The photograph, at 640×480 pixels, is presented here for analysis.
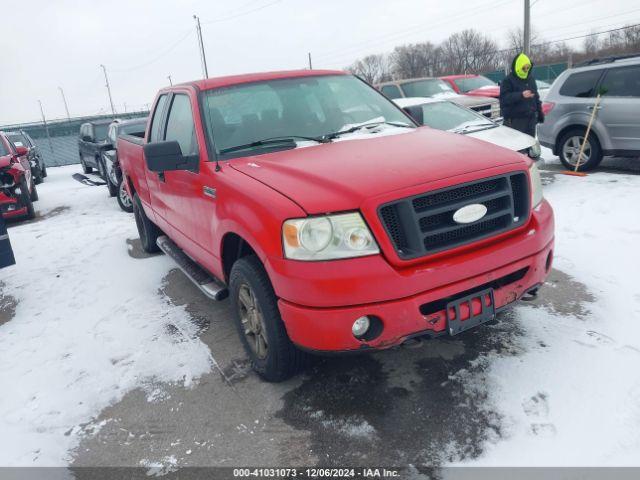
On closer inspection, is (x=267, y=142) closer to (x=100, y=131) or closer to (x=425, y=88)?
(x=425, y=88)

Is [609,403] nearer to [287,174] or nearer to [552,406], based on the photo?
[552,406]

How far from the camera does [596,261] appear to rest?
15.2 feet

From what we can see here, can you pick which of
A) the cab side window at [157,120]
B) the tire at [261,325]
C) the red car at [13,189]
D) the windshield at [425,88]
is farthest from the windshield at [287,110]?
the windshield at [425,88]

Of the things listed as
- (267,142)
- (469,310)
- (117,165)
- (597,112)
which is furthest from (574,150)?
(117,165)

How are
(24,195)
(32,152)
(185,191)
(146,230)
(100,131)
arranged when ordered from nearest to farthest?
(185,191)
(146,230)
(24,195)
(100,131)
(32,152)

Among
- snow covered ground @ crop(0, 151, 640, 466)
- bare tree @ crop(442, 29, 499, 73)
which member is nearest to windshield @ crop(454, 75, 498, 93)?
snow covered ground @ crop(0, 151, 640, 466)

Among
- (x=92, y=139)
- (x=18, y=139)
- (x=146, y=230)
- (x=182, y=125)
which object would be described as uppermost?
(x=182, y=125)

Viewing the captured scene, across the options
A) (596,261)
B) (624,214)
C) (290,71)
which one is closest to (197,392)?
(290,71)

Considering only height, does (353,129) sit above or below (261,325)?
above

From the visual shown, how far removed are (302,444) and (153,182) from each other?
3296 millimetres

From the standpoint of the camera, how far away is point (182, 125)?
13.7 feet

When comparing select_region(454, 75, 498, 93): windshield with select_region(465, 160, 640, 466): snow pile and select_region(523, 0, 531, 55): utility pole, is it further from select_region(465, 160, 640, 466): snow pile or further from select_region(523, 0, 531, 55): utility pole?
select_region(465, 160, 640, 466): snow pile

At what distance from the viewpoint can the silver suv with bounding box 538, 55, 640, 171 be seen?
780 centimetres

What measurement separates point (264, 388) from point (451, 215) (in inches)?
62.1
